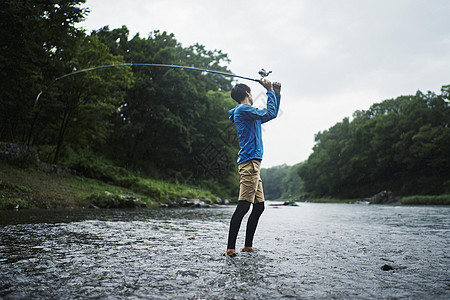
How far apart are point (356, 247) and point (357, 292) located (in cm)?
196

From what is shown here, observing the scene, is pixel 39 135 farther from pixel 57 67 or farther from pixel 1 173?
pixel 1 173

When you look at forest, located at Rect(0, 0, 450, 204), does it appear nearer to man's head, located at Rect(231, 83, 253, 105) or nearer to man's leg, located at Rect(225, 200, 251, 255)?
man's head, located at Rect(231, 83, 253, 105)

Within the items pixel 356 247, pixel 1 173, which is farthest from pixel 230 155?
pixel 356 247

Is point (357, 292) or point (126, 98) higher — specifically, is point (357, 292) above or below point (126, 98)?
below

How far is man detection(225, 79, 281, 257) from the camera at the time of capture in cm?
351

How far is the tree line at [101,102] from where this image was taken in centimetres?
1130

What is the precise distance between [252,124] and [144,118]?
23.0 meters

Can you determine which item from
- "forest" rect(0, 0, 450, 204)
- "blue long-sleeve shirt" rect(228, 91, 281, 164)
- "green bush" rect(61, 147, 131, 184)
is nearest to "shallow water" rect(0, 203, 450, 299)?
"blue long-sleeve shirt" rect(228, 91, 281, 164)

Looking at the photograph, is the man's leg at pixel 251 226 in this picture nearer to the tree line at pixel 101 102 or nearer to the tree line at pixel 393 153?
the tree line at pixel 101 102

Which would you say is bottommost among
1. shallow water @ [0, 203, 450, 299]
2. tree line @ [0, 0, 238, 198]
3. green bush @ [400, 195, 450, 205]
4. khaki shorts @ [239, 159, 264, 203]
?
green bush @ [400, 195, 450, 205]

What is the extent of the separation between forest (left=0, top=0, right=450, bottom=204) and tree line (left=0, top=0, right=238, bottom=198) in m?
0.06

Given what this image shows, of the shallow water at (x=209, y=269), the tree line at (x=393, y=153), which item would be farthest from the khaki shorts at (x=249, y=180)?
the tree line at (x=393, y=153)

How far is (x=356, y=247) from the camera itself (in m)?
3.80

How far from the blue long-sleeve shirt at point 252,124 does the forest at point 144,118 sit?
8.96 m
